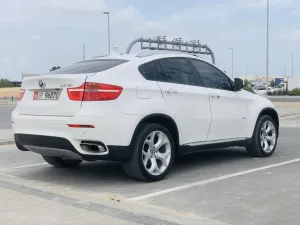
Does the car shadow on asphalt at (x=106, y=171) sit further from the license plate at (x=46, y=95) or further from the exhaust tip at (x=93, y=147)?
the license plate at (x=46, y=95)

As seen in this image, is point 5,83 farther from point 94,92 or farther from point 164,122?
point 94,92

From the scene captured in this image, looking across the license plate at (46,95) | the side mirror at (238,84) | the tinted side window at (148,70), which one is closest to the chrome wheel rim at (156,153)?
the tinted side window at (148,70)

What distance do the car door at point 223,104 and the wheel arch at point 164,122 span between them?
2.36ft

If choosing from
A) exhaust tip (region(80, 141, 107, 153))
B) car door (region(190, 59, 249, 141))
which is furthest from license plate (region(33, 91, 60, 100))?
car door (region(190, 59, 249, 141))

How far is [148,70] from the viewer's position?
630cm

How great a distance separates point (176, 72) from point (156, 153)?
4.22 feet

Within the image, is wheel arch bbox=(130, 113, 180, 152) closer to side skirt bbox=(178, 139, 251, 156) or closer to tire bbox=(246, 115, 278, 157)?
side skirt bbox=(178, 139, 251, 156)

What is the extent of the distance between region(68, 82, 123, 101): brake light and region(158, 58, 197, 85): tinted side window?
3.11 feet

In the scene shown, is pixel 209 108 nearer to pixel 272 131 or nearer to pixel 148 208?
pixel 272 131

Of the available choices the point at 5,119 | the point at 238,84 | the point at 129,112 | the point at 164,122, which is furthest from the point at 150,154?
the point at 5,119

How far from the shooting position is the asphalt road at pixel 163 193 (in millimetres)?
4562

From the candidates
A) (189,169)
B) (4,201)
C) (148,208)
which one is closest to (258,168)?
(189,169)

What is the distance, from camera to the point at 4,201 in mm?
5211

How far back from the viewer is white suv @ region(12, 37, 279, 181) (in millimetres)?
5641
